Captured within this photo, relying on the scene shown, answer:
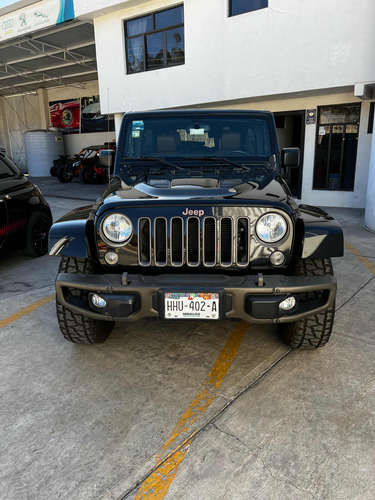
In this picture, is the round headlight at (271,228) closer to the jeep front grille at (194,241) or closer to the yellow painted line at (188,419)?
the jeep front grille at (194,241)

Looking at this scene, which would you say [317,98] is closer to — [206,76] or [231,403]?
[206,76]

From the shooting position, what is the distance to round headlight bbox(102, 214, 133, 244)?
7.99 ft

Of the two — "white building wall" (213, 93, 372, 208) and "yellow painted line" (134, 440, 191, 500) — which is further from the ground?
"white building wall" (213, 93, 372, 208)

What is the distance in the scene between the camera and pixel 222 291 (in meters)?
2.25

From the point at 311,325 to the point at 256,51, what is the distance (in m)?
8.15

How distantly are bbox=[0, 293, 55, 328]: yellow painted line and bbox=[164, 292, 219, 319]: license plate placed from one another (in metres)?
1.99

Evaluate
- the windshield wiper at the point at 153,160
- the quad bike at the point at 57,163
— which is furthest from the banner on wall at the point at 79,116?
the windshield wiper at the point at 153,160

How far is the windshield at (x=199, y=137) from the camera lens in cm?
343

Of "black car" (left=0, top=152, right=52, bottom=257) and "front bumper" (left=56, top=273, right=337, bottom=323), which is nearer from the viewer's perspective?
"front bumper" (left=56, top=273, right=337, bottom=323)

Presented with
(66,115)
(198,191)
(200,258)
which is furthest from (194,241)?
(66,115)

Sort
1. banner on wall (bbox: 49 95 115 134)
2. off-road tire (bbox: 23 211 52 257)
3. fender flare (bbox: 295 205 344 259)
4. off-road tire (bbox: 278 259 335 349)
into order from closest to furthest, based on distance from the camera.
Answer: fender flare (bbox: 295 205 344 259) < off-road tire (bbox: 278 259 335 349) < off-road tire (bbox: 23 211 52 257) < banner on wall (bbox: 49 95 115 134)

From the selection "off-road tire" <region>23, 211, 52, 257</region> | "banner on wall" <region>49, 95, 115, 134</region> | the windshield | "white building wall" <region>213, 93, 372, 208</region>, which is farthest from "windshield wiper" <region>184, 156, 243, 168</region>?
"banner on wall" <region>49, 95, 115, 134</region>

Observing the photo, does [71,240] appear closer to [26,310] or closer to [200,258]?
[200,258]

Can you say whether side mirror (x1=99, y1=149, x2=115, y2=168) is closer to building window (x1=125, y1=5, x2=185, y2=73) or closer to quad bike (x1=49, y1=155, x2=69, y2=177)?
building window (x1=125, y1=5, x2=185, y2=73)
